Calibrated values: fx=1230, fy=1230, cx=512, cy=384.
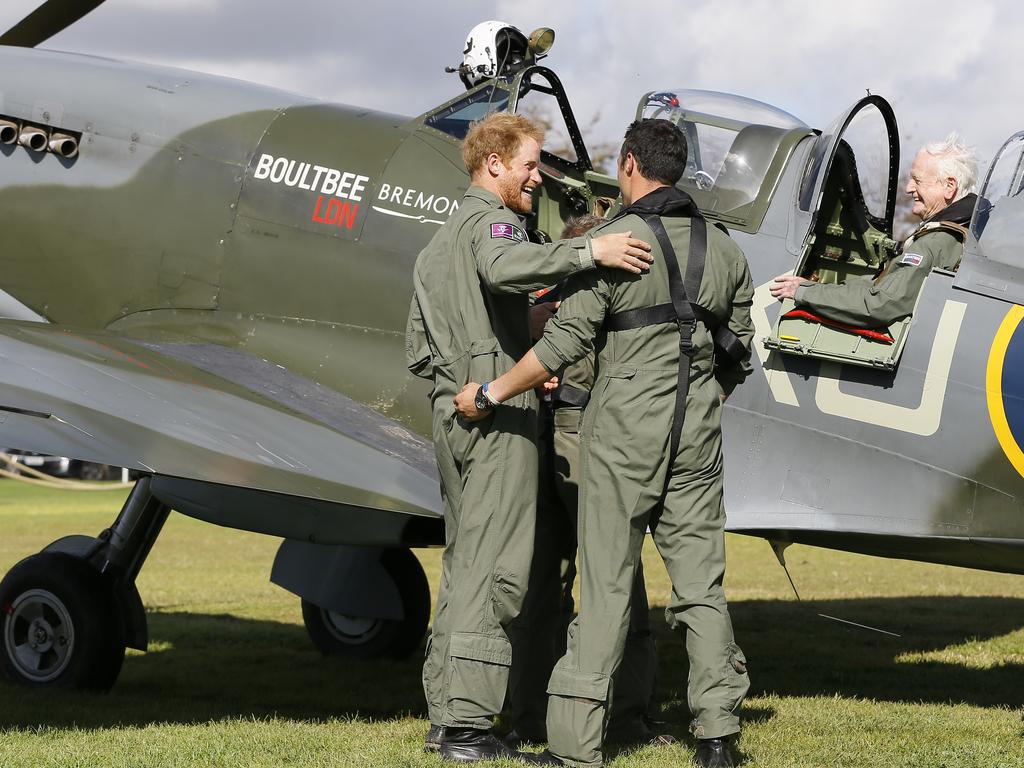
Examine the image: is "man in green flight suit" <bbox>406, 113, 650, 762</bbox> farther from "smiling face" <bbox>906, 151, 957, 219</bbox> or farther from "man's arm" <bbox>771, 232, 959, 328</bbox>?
"smiling face" <bbox>906, 151, 957, 219</bbox>

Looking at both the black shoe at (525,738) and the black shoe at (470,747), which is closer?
the black shoe at (470,747)

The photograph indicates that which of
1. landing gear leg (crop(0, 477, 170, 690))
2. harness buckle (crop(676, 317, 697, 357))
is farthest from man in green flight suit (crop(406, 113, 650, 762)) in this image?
landing gear leg (crop(0, 477, 170, 690))

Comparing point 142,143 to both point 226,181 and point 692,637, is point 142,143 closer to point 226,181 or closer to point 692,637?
point 226,181

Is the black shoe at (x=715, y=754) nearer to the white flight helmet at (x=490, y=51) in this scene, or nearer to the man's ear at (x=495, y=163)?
the man's ear at (x=495, y=163)

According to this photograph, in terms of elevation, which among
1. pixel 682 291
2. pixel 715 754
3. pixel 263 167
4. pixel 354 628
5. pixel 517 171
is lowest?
pixel 354 628

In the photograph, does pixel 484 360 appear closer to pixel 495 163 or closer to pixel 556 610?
pixel 495 163

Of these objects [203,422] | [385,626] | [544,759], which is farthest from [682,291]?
[385,626]

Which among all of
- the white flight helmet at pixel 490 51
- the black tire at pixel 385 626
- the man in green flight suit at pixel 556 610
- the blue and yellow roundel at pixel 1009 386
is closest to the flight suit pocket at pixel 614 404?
the man in green flight suit at pixel 556 610

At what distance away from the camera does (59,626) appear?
5988 mm

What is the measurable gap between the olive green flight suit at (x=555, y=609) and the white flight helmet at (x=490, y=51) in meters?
2.58

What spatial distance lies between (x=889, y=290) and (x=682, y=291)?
1157 mm

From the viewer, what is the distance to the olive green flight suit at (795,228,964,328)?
4754mm

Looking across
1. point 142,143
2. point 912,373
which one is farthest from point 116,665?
point 912,373

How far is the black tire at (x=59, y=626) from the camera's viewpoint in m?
5.85
